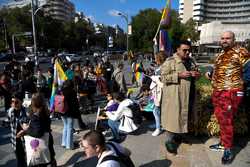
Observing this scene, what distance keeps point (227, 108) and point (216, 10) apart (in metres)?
151

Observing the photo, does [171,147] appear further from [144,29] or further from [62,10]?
[62,10]

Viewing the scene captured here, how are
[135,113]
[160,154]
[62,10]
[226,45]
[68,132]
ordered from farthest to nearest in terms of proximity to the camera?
[62,10] → [135,113] → [68,132] → [160,154] → [226,45]

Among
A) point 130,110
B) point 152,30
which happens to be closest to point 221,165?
point 130,110

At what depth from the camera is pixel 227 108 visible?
4.54 m

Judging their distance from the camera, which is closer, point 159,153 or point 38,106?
point 38,106

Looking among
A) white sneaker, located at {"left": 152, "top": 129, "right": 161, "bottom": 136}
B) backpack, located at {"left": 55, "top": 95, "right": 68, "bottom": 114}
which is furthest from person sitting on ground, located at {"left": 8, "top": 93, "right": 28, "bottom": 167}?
white sneaker, located at {"left": 152, "top": 129, "right": 161, "bottom": 136}

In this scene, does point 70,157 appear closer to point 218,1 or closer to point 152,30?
point 152,30

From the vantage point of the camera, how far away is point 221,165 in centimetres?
460

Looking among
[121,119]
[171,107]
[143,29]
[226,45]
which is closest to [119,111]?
[121,119]

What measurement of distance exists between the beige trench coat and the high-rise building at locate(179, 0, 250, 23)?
135968mm

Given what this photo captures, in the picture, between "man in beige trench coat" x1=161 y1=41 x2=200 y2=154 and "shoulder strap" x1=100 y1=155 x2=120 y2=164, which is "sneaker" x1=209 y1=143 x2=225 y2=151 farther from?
"shoulder strap" x1=100 y1=155 x2=120 y2=164

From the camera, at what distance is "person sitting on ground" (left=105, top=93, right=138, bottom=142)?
6262 millimetres

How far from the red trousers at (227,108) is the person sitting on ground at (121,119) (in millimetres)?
2090

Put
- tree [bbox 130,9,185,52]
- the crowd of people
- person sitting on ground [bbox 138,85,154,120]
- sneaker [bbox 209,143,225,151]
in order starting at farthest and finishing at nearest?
tree [bbox 130,9,185,52], person sitting on ground [bbox 138,85,154,120], sneaker [bbox 209,143,225,151], the crowd of people
